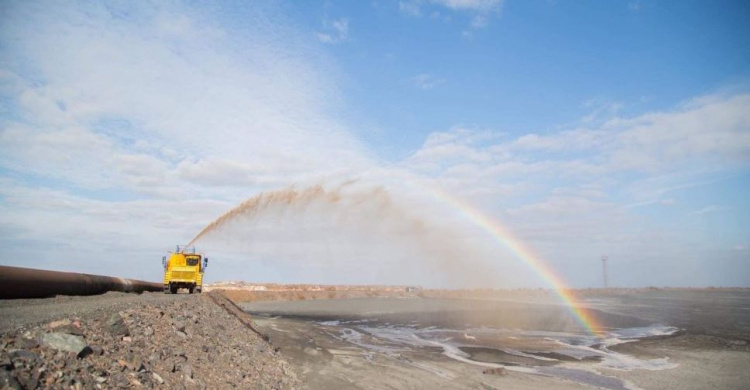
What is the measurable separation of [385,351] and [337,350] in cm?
294

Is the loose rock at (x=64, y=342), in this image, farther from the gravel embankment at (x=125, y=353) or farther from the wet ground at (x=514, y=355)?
the wet ground at (x=514, y=355)

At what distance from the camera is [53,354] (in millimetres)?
6938

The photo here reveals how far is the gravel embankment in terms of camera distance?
6.52m

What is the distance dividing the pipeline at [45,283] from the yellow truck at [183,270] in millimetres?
5915

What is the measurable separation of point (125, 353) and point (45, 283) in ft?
43.2

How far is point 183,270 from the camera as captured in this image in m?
32.4

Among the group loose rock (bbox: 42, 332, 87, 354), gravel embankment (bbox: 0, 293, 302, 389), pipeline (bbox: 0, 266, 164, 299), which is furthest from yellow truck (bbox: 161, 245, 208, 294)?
loose rock (bbox: 42, 332, 87, 354)

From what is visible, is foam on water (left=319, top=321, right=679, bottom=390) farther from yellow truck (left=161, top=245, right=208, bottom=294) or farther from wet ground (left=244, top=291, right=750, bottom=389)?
yellow truck (left=161, top=245, right=208, bottom=294)

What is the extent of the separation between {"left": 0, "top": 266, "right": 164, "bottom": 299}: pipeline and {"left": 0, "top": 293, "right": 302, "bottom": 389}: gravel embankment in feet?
5.56

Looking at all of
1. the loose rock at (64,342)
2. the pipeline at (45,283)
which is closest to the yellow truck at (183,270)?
the pipeline at (45,283)

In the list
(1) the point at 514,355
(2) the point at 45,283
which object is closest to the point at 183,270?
(2) the point at 45,283

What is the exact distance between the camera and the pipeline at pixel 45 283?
612 inches

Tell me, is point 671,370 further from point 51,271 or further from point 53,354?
point 51,271

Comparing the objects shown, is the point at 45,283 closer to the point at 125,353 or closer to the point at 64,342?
the point at 125,353
